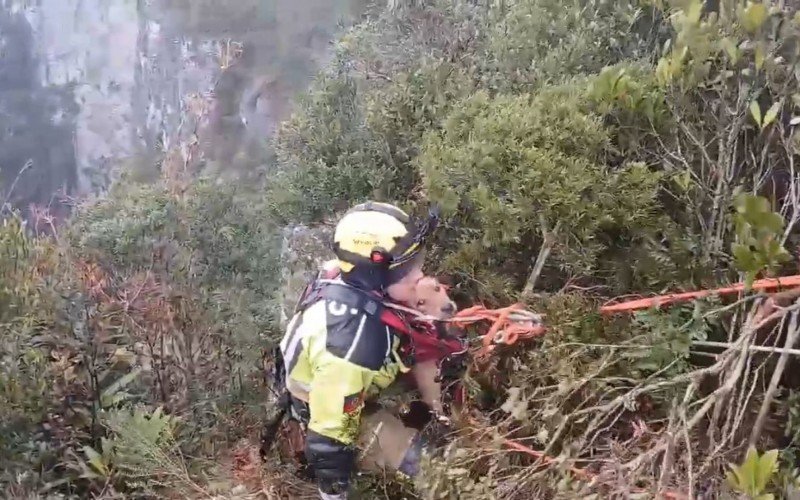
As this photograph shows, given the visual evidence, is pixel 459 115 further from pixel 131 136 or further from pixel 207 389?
pixel 131 136

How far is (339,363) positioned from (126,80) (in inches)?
591

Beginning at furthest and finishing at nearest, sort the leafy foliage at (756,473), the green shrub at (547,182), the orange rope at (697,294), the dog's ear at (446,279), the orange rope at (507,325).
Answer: the dog's ear at (446,279) < the green shrub at (547,182) < the orange rope at (507,325) < the orange rope at (697,294) < the leafy foliage at (756,473)

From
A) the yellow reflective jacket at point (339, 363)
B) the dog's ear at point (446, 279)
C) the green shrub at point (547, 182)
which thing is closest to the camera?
the yellow reflective jacket at point (339, 363)

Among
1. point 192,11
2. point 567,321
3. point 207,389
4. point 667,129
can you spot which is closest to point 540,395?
point 567,321

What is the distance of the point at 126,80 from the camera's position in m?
16.0

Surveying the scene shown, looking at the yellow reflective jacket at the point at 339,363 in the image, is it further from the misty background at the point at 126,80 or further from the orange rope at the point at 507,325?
the misty background at the point at 126,80

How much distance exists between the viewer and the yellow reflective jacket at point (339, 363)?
2.73 metres

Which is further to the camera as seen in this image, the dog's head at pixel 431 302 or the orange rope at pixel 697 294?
the dog's head at pixel 431 302

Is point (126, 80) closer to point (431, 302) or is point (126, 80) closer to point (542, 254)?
point (542, 254)

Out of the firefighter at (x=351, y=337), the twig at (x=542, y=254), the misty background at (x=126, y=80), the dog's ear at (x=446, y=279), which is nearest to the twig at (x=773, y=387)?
the twig at (x=542, y=254)

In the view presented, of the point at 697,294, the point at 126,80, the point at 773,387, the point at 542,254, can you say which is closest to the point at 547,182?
the point at 542,254

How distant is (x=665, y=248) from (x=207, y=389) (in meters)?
2.92

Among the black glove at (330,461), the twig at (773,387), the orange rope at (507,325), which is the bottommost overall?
the black glove at (330,461)

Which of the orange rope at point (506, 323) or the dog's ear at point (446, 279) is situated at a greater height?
the orange rope at point (506, 323)
